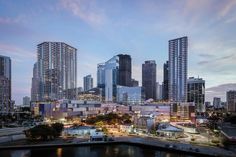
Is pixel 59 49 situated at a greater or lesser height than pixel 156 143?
greater

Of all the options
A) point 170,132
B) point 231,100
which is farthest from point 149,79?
point 170,132

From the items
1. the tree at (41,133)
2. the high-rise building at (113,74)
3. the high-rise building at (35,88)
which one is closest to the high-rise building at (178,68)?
the high-rise building at (113,74)

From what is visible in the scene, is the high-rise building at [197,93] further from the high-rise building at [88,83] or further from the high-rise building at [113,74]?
the high-rise building at [88,83]

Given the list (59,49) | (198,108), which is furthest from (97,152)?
(59,49)

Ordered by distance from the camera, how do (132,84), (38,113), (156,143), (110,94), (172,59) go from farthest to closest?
(132,84) → (110,94) → (172,59) → (38,113) → (156,143)

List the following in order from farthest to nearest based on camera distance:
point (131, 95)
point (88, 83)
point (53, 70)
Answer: point (88, 83) < point (53, 70) < point (131, 95)

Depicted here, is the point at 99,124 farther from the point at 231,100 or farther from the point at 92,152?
the point at 231,100

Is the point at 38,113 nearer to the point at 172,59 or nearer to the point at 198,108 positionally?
the point at 172,59
